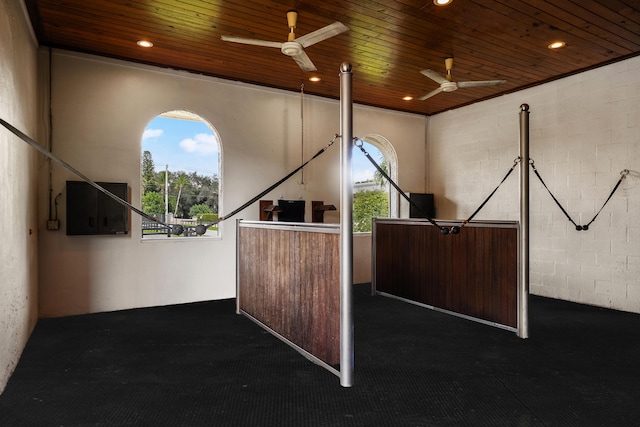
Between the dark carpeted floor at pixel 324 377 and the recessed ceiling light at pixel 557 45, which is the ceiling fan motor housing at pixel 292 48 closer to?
the dark carpeted floor at pixel 324 377

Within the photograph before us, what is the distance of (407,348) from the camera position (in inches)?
123

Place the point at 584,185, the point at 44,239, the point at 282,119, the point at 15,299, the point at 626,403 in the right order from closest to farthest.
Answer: the point at 626,403 < the point at 15,299 < the point at 44,239 < the point at 584,185 < the point at 282,119

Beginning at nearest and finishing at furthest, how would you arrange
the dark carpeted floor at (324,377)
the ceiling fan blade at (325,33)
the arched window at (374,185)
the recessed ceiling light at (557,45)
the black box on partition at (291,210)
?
the dark carpeted floor at (324,377)
the ceiling fan blade at (325,33)
the recessed ceiling light at (557,45)
the black box on partition at (291,210)
the arched window at (374,185)

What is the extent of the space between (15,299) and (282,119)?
3.60 m

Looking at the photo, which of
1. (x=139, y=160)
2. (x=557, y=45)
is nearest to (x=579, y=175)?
(x=557, y=45)

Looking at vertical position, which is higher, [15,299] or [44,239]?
[44,239]

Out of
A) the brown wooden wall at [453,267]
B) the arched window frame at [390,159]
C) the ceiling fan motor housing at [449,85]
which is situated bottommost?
the brown wooden wall at [453,267]

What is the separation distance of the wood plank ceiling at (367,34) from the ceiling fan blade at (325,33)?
12.2 inches

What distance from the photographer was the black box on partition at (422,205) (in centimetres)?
646

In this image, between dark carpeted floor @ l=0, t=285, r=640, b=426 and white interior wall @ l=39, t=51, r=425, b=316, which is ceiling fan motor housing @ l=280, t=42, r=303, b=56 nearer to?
white interior wall @ l=39, t=51, r=425, b=316

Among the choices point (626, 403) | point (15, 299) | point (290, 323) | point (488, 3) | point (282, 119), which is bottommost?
point (626, 403)

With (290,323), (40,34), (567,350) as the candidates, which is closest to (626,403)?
(567,350)

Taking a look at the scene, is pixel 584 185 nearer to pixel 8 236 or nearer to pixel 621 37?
pixel 621 37

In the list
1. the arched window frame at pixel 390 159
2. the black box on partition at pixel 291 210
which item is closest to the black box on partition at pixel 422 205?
the arched window frame at pixel 390 159
